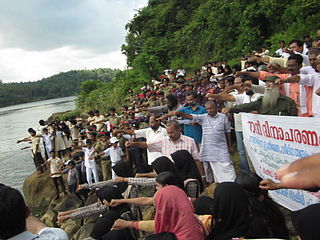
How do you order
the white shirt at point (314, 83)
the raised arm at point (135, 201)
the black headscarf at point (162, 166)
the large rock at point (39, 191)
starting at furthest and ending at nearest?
the large rock at point (39, 191) → the white shirt at point (314, 83) → the black headscarf at point (162, 166) → the raised arm at point (135, 201)

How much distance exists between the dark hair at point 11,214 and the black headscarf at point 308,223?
5.43ft

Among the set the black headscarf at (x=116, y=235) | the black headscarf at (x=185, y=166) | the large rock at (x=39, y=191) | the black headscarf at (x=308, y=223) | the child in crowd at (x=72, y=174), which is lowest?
the large rock at (x=39, y=191)

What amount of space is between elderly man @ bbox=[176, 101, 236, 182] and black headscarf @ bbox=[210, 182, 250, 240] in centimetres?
217

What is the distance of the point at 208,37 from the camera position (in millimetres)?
17844

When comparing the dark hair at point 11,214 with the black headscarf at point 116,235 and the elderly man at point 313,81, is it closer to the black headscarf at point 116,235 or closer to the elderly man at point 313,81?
the black headscarf at point 116,235

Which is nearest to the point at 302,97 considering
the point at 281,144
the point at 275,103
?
the point at 275,103

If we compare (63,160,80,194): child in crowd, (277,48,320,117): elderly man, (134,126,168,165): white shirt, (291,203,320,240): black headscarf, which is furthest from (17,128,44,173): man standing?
(291,203,320,240): black headscarf

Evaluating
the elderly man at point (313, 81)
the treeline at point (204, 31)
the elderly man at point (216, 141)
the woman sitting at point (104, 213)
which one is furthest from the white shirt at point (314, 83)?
the treeline at point (204, 31)

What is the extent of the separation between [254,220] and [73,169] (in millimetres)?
6587

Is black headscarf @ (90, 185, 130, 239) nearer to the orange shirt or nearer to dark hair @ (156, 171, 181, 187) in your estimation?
dark hair @ (156, 171, 181, 187)

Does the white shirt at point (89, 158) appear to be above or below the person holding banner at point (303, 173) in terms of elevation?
below

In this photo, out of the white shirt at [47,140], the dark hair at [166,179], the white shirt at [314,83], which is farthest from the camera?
the white shirt at [47,140]

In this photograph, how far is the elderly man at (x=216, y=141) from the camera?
13.7 feet

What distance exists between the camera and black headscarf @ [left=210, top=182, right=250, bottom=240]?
1.99 metres
